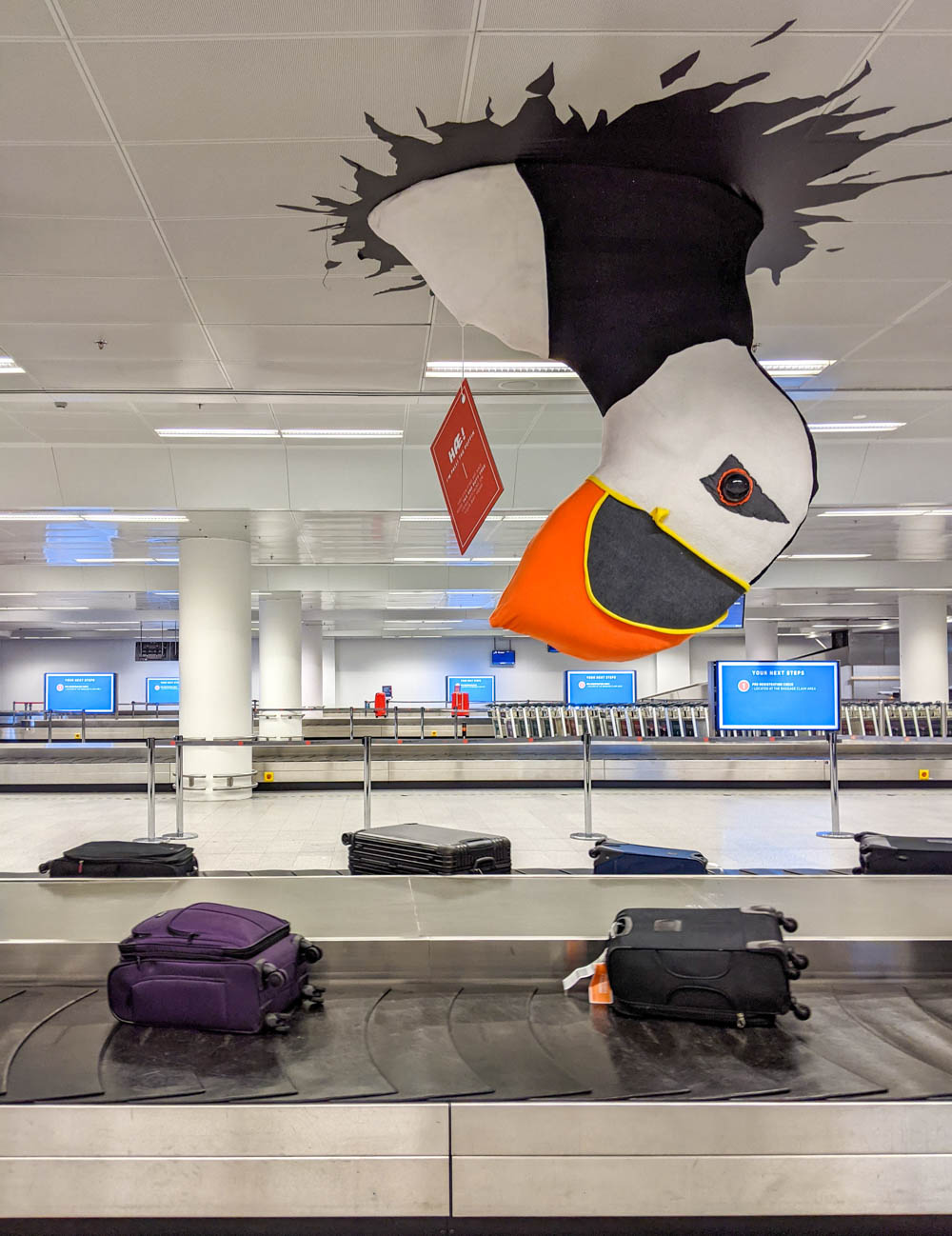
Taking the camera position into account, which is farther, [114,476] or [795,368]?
Result: [114,476]

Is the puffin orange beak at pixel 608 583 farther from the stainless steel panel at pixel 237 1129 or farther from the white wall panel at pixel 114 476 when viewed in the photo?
the white wall panel at pixel 114 476

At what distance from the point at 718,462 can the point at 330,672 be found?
3987 centimetres

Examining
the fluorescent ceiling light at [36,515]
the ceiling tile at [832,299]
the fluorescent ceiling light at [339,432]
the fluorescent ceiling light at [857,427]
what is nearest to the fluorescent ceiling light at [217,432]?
the fluorescent ceiling light at [339,432]

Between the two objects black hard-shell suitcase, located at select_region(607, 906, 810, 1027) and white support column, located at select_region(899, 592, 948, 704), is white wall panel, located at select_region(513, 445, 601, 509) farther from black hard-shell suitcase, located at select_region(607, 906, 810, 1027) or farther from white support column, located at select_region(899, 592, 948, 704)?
white support column, located at select_region(899, 592, 948, 704)

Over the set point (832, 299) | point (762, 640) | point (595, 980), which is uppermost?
point (832, 299)

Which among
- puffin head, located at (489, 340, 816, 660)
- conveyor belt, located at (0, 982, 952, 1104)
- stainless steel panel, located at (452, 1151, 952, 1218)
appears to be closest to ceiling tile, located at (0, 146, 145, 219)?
puffin head, located at (489, 340, 816, 660)

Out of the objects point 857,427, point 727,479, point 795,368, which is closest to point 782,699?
point 857,427

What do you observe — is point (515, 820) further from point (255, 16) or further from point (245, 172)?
point (255, 16)

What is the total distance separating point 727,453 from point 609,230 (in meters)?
1.19

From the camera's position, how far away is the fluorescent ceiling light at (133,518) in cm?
1216

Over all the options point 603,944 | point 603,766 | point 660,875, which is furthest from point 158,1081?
point 603,766

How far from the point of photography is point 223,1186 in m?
2.34

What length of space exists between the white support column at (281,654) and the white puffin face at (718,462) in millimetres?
20326

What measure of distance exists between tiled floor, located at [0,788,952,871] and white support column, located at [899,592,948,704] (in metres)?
11.6
